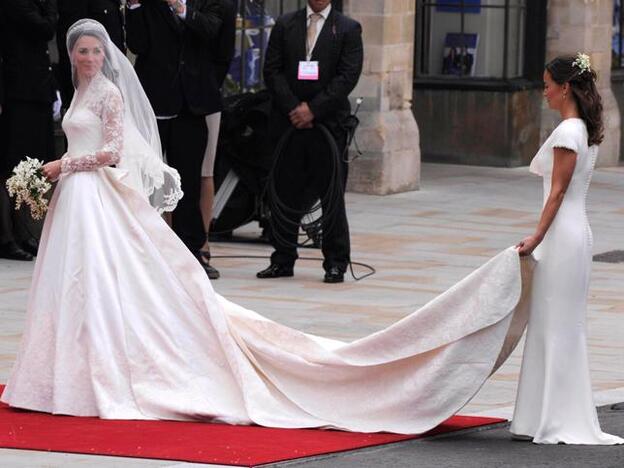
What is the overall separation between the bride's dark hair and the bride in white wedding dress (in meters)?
0.59

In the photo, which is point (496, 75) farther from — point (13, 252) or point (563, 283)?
point (563, 283)

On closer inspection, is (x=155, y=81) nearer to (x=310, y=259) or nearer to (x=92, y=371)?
(x=310, y=259)

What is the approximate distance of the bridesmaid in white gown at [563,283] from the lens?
7.70 m

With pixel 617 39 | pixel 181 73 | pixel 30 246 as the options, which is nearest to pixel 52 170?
pixel 181 73

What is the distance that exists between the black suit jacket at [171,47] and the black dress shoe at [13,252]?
60.5 inches

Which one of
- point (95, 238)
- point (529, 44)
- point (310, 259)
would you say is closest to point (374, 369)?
point (95, 238)

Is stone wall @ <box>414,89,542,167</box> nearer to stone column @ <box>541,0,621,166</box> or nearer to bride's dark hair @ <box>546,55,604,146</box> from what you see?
stone column @ <box>541,0,621,166</box>

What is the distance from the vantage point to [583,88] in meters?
7.85

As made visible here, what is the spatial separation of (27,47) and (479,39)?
8245 millimetres

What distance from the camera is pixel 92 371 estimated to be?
27.0 ft

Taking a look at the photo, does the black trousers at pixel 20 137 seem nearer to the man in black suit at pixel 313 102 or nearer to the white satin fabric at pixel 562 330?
the man in black suit at pixel 313 102

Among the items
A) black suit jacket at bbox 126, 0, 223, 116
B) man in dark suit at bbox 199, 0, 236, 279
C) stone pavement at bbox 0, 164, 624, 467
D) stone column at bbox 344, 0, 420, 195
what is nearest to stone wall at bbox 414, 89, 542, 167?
stone pavement at bbox 0, 164, 624, 467

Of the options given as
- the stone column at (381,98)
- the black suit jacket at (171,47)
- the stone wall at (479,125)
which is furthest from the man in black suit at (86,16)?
the stone wall at (479,125)

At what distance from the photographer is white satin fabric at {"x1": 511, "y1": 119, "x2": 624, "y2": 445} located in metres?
7.69
